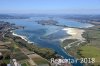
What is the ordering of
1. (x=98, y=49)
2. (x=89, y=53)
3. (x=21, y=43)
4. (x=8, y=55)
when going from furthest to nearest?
(x=21, y=43) → (x=98, y=49) → (x=89, y=53) → (x=8, y=55)

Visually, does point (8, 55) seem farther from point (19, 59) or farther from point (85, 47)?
point (85, 47)

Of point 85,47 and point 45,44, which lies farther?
point 45,44

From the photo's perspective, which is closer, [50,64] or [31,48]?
[50,64]

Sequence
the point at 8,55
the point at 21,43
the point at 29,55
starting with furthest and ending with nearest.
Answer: the point at 21,43 → the point at 29,55 → the point at 8,55

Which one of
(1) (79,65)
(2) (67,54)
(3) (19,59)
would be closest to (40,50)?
(2) (67,54)

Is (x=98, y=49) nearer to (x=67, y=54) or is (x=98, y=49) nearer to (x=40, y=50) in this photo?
(x=67, y=54)

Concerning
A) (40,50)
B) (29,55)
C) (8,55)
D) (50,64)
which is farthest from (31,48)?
(50,64)

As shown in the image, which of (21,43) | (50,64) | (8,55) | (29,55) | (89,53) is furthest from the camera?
(21,43)

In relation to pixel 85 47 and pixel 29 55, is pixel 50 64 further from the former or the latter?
pixel 85 47

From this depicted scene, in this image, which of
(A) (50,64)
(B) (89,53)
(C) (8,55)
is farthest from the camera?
(B) (89,53)
